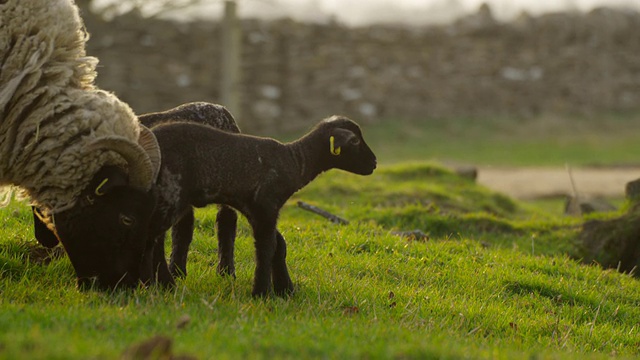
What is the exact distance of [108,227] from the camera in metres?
5.58

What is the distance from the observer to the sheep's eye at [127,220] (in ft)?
18.3

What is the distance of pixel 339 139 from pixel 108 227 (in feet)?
5.79

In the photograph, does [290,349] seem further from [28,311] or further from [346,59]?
[346,59]

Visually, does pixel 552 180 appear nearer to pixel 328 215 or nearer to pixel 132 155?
pixel 328 215

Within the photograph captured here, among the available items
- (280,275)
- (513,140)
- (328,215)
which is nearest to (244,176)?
(280,275)

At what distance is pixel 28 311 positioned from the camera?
195 inches

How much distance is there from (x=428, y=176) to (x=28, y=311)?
9.54 m

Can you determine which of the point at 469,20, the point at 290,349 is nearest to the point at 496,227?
the point at 290,349

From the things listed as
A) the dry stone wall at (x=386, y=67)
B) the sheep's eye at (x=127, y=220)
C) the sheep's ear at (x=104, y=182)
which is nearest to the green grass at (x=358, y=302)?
the sheep's eye at (x=127, y=220)

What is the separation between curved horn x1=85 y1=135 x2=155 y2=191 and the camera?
5375 millimetres

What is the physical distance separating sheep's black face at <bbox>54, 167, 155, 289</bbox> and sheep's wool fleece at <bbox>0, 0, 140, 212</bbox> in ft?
0.32

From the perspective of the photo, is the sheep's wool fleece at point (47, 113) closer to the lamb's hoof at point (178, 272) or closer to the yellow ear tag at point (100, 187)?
the yellow ear tag at point (100, 187)

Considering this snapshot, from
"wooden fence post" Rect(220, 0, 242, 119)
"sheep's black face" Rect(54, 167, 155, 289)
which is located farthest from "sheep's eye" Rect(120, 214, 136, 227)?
"wooden fence post" Rect(220, 0, 242, 119)

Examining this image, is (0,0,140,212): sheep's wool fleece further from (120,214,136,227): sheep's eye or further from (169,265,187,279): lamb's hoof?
(169,265,187,279): lamb's hoof
